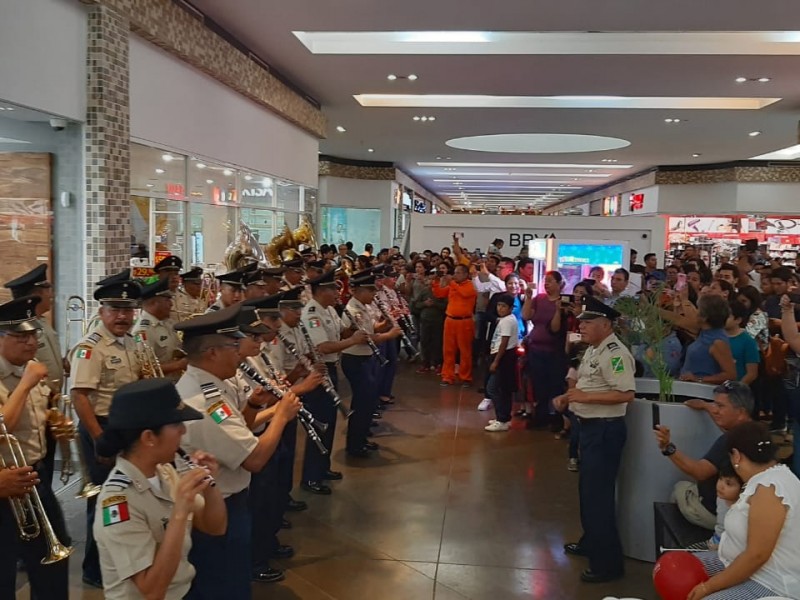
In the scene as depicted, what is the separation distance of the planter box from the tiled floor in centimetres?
20

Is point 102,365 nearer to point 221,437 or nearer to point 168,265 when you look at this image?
point 221,437

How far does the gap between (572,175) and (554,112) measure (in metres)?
10.7

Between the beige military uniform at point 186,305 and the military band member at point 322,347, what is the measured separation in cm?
111

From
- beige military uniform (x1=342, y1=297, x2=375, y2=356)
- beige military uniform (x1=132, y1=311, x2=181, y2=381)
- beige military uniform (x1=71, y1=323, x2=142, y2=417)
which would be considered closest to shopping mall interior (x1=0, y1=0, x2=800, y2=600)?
beige military uniform (x1=342, y1=297, x2=375, y2=356)

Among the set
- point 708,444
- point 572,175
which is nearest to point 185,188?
point 708,444

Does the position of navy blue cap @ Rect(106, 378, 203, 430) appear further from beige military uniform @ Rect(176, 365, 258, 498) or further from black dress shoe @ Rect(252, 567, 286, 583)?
black dress shoe @ Rect(252, 567, 286, 583)

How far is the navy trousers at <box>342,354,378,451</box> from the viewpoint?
6352 mm

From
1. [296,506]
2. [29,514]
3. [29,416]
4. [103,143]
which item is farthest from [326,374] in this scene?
[103,143]

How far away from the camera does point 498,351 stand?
24.4 ft

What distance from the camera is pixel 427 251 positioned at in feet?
45.4

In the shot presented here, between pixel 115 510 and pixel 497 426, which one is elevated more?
pixel 115 510

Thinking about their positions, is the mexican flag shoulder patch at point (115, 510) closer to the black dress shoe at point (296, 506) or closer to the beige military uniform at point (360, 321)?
the black dress shoe at point (296, 506)

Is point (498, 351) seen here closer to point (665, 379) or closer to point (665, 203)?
point (665, 379)

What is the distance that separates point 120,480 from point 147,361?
2.12m
